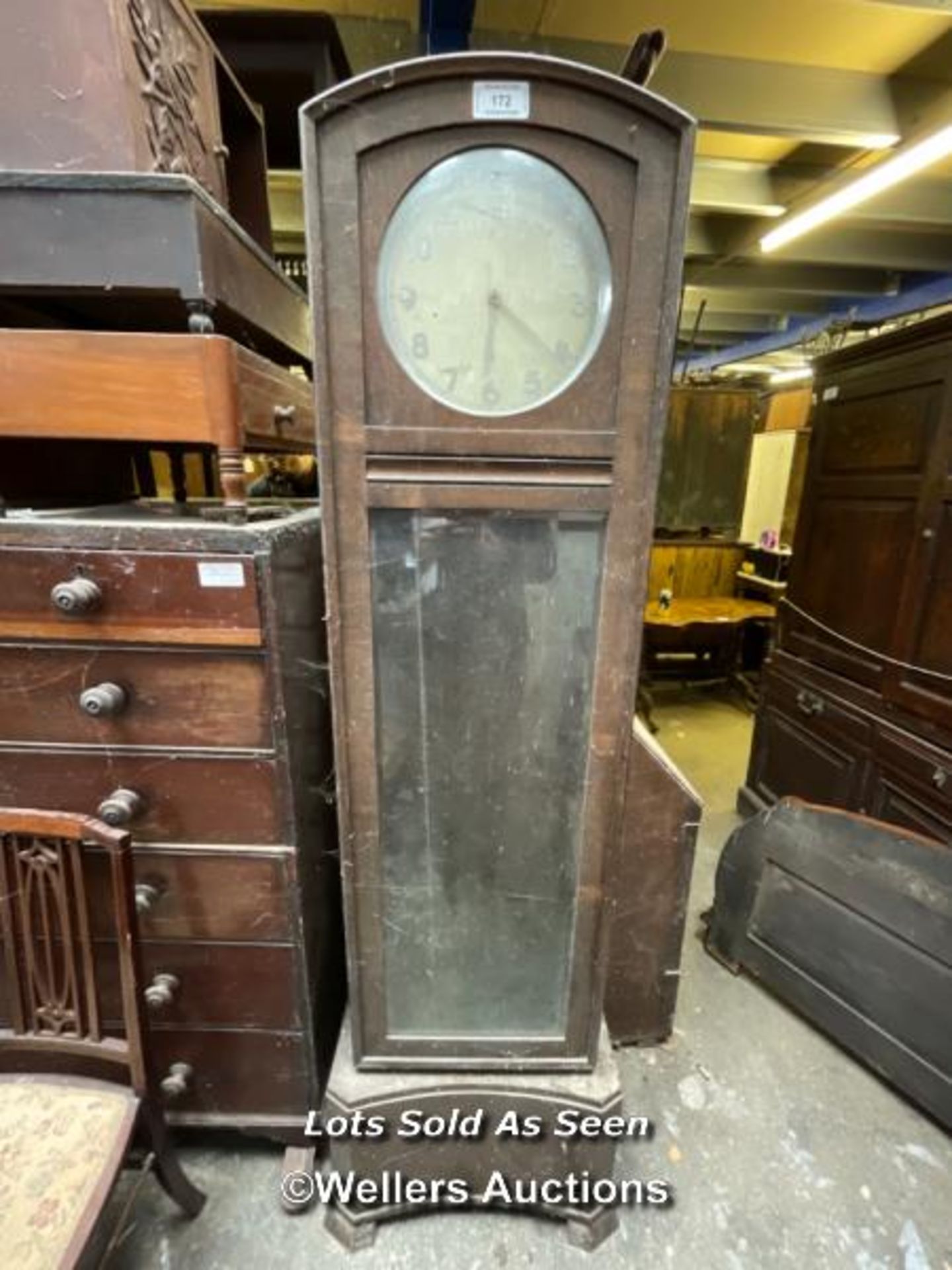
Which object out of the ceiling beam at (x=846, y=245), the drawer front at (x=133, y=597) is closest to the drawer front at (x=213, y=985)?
the drawer front at (x=133, y=597)

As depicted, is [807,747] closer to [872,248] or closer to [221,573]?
[221,573]

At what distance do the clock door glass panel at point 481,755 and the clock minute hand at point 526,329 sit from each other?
0.23m

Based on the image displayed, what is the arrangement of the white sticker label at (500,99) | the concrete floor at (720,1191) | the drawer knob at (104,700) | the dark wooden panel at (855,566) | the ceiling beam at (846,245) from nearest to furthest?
the white sticker label at (500,99) → the drawer knob at (104,700) → the concrete floor at (720,1191) → the dark wooden panel at (855,566) → the ceiling beam at (846,245)

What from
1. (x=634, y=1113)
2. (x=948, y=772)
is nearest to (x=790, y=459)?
(x=948, y=772)

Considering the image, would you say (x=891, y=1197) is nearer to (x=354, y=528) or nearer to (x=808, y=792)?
(x=808, y=792)

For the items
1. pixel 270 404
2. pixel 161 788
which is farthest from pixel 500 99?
pixel 161 788

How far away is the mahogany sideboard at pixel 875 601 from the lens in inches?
66.6

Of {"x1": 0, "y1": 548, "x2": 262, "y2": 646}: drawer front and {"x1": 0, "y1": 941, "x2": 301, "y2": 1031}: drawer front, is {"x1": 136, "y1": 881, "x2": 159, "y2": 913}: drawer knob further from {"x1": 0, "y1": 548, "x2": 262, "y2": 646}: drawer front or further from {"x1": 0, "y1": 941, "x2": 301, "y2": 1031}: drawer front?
{"x1": 0, "y1": 548, "x2": 262, "y2": 646}: drawer front

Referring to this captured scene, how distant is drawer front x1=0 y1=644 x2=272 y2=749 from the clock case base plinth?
2.27 ft

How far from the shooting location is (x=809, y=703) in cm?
219

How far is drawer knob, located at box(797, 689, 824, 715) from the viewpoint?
2.14 m

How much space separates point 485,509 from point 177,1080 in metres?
1.27

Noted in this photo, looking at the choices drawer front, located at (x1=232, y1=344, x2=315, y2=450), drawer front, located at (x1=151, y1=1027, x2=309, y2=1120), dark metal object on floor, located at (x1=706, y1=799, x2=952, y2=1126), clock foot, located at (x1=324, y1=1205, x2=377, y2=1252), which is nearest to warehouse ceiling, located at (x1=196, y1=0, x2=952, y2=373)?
drawer front, located at (x1=232, y1=344, x2=315, y2=450)

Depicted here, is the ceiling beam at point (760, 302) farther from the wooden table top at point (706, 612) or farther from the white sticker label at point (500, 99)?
the white sticker label at point (500, 99)
